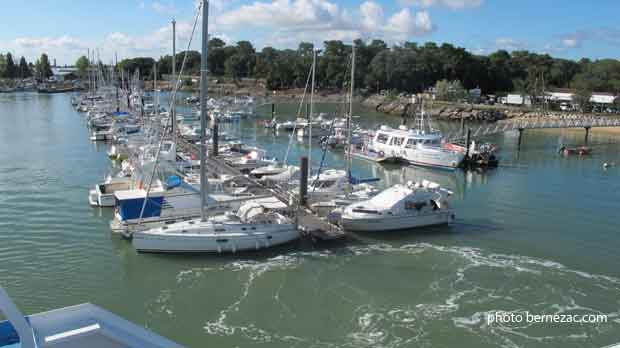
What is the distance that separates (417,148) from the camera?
48.4 metres

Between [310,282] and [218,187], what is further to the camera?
[218,187]

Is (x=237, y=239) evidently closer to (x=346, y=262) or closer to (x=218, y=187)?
(x=346, y=262)

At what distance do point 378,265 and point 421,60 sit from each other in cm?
11648

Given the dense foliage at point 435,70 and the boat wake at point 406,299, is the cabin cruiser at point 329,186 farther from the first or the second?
the dense foliage at point 435,70

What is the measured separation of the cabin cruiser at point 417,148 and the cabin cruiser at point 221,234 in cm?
2679

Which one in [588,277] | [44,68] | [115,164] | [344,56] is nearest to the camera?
[588,277]

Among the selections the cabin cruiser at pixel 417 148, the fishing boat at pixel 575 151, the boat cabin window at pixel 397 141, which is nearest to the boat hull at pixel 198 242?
the cabin cruiser at pixel 417 148

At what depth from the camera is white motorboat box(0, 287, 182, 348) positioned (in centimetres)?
494

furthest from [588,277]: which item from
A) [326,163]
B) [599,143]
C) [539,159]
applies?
A: [599,143]

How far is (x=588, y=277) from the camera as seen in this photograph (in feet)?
72.3

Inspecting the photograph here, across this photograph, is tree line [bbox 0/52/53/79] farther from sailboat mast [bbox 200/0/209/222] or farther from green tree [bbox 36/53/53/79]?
sailboat mast [bbox 200/0/209/222]

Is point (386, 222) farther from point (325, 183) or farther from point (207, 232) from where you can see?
point (207, 232)

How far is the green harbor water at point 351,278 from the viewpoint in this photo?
17156mm

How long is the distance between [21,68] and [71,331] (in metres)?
217
